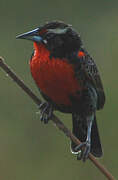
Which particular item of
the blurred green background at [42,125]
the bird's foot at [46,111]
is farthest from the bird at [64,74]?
the blurred green background at [42,125]

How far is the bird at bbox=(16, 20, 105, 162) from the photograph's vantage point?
6.07m

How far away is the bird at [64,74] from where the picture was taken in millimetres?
6066

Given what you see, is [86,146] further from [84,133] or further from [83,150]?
[84,133]

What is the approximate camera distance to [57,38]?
6215mm

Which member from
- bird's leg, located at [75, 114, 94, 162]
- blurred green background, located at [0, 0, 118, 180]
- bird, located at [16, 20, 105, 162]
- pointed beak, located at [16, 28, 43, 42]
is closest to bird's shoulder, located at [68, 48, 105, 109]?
bird, located at [16, 20, 105, 162]

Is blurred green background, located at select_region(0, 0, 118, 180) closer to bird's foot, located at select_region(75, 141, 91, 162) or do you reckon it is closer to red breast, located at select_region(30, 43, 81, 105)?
bird's foot, located at select_region(75, 141, 91, 162)

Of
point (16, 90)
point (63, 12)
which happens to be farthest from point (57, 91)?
point (63, 12)

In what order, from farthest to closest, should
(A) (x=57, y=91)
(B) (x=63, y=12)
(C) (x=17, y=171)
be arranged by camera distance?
1. (B) (x=63, y=12)
2. (C) (x=17, y=171)
3. (A) (x=57, y=91)

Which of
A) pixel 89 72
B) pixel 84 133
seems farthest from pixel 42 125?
pixel 89 72

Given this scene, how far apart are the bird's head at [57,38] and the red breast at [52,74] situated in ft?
0.19

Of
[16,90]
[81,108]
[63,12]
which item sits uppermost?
[81,108]

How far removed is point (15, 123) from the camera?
8500mm

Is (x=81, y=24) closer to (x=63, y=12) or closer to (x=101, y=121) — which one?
(x=63, y=12)

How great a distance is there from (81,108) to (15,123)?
212cm
